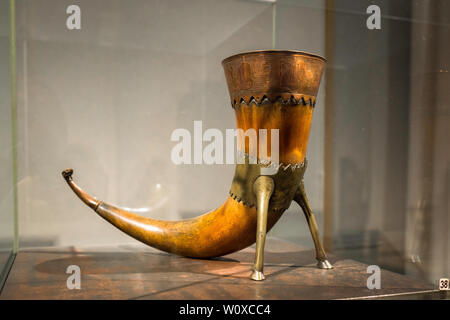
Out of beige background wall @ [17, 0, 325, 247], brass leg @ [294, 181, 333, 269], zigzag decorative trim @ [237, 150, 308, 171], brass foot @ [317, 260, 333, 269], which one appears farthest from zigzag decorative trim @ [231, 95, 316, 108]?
beige background wall @ [17, 0, 325, 247]

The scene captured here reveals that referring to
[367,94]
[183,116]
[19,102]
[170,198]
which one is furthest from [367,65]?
[19,102]

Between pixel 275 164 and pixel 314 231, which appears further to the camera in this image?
pixel 314 231

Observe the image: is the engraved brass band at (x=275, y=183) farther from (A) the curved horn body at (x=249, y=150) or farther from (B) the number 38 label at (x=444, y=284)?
(B) the number 38 label at (x=444, y=284)

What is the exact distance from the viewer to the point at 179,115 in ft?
9.79

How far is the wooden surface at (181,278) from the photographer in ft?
5.67

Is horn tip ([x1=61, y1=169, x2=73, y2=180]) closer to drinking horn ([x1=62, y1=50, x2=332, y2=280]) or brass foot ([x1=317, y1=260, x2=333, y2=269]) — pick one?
drinking horn ([x1=62, y1=50, x2=332, y2=280])

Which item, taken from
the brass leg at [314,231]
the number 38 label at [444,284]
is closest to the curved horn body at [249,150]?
the brass leg at [314,231]

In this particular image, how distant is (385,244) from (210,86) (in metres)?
1.49

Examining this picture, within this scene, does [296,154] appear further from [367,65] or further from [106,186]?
[106,186]

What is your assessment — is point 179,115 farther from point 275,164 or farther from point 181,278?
point 181,278

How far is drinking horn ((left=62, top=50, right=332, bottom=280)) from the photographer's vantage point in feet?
6.35

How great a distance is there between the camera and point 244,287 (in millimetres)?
1815

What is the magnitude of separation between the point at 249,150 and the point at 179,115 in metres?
1.04

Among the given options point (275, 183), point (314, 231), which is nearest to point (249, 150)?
point (275, 183)
